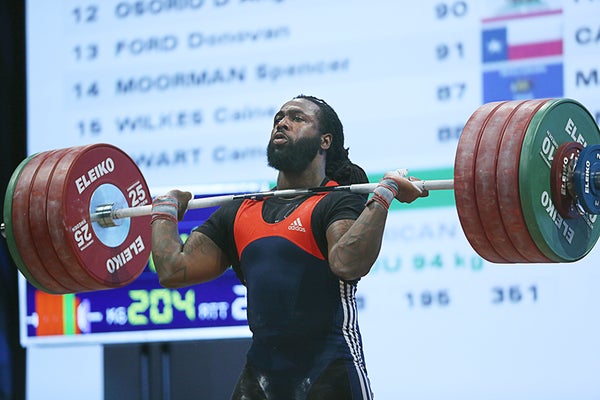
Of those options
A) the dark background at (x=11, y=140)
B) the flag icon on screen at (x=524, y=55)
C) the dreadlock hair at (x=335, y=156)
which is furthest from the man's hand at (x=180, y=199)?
the dark background at (x=11, y=140)

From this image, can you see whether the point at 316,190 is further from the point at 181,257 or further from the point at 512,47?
the point at 512,47

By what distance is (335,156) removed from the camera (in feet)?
11.4

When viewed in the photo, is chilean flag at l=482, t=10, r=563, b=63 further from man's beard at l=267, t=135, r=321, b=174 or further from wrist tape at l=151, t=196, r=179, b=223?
wrist tape at l=151, t=196, r=179, b=223

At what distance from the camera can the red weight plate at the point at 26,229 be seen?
141 inches

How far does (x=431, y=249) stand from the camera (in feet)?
15.5

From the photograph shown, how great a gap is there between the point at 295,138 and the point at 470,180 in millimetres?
600

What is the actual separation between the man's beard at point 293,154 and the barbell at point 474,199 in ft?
0.32

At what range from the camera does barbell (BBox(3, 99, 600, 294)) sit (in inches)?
119

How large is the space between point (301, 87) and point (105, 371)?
66.2 inches

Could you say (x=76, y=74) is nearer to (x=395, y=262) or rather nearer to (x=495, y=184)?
(x=395, y=262)

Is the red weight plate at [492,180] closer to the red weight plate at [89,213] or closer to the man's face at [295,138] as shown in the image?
the man's face at [295,138]

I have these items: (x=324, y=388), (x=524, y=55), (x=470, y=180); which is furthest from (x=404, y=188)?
(x=524, y=55)

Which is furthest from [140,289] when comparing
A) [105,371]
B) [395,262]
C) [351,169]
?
[351,169]

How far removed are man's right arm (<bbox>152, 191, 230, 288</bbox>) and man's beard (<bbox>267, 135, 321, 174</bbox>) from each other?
1.12 ft
